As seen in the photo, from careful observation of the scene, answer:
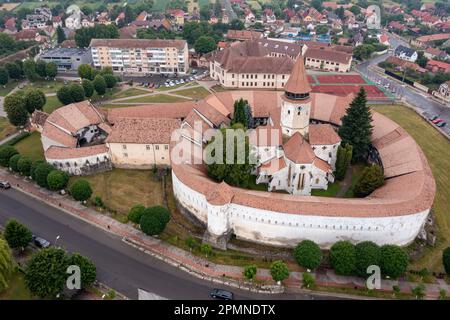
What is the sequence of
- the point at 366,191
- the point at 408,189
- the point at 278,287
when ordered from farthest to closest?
the point at 366,191 < the point at 408,189 < the point at 278,287

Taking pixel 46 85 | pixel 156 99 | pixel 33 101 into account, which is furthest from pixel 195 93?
pixel 46 85

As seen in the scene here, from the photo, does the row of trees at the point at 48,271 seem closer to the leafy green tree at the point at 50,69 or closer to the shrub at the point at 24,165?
the shrub at the point at 24,165

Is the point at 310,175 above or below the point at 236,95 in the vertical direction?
below

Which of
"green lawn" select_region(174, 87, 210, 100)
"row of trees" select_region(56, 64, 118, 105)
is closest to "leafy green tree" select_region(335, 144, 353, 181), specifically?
"green lawn" select_region(174, 87, 210, 100)

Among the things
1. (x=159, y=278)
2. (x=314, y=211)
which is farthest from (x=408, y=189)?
(x=159, y=278)

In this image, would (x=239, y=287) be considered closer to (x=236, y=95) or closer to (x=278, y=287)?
(x=278, y=287)

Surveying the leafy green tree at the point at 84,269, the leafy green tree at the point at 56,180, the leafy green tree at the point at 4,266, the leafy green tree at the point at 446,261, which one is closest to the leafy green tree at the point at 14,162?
the leafy green tree at the point at 56,180

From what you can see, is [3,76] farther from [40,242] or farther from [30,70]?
[40,242]
